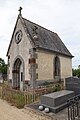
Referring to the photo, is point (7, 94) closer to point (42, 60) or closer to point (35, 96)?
point (35, 96)

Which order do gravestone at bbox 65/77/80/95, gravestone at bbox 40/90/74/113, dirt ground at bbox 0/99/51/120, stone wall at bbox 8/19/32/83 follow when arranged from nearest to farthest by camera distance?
dirt ground at bbox 0/99/51/120, gravestone at bbox 40/90/74/113, gravestone at bbox 65/77/80/95, stone wall at bbox 8/19/32/83

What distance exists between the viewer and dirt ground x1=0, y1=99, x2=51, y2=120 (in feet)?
32.2

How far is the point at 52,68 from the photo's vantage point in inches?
812

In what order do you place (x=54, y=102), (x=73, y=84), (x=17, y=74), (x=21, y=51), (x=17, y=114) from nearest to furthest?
(x=17, y=114) → (x=54, y=102) → (x=73, y=84) → (x=21, y=51) → (x=17, y=74)

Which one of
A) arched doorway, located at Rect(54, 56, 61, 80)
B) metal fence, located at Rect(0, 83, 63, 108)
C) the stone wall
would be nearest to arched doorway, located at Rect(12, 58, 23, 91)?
the stone wall

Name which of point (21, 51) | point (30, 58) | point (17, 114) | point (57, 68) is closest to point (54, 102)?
point (17, 114)

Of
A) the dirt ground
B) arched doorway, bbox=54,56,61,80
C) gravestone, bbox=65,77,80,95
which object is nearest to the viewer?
the dirt ground

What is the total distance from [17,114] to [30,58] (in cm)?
804

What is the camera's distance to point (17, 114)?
10422 millimetres

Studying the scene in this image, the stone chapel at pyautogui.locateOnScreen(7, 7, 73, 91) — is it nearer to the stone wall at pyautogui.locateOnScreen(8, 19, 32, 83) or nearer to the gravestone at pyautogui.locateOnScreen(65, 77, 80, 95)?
the stone wall at pyautogui.locateOnScreen(8, 19, 32, 83)

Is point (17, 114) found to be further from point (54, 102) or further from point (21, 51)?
point (21, 51)

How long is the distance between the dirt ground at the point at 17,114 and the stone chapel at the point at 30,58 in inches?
235

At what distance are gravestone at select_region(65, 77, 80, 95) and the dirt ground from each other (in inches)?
208

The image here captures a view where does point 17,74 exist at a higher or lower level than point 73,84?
higher
